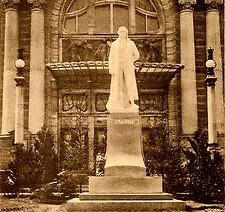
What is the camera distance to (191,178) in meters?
19.9

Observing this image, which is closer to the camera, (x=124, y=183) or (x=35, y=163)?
(x=124, y=183)

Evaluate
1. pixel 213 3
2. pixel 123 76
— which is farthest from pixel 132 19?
pixel 123 76

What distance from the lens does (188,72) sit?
88.1 ft

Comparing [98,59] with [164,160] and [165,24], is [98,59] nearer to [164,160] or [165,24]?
[165,24]

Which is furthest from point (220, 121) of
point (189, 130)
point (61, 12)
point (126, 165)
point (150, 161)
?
point (126, 165)

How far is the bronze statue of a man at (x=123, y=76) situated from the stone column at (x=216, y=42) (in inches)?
489

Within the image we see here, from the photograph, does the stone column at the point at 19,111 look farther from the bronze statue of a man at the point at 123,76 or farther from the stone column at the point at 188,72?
the bronze statue of a man at the point at 123,76

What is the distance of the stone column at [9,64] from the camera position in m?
26.3

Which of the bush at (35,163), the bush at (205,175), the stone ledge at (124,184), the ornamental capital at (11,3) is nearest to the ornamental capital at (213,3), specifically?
the bush at (205,175)

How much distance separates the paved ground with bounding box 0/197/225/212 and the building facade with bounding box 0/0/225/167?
7.55 meters

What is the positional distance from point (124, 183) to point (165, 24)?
1605 cm

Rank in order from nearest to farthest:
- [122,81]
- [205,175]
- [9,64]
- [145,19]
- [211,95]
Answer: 1. [122,81]
2. [205,175]
3. [211,95]
4. [9,64]
5. [145,19]

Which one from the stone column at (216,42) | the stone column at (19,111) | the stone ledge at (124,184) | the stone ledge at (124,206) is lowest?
the stone ledge at (124,206)

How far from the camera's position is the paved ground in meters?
15.9
